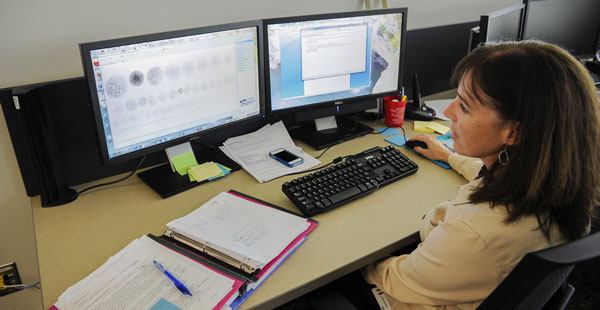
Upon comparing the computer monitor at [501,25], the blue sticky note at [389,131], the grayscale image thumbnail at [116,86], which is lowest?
the blue sticky note at [389,131]

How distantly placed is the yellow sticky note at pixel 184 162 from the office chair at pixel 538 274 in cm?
100

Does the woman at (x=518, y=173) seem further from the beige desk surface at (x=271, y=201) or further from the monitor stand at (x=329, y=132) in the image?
the monitor stand at (x=329, y=132)

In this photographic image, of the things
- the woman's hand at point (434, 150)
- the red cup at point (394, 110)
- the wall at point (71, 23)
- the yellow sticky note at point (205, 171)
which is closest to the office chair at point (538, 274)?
the woman's hand at point (434, 150)

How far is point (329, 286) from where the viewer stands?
103 cm

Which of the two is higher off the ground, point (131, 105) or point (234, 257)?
point (131, 105)

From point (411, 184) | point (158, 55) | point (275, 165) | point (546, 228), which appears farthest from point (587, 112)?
point (158, 55)

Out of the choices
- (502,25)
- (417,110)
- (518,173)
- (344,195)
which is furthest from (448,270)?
(502,25)

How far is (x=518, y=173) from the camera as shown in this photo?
87cm

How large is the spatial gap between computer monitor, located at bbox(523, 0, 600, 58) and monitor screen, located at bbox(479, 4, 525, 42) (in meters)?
0.05

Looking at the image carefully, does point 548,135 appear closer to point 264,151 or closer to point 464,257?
point 464,257

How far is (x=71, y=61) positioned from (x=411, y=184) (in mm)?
1124

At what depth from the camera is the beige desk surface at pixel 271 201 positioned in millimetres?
986

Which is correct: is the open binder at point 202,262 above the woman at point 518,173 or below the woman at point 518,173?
below

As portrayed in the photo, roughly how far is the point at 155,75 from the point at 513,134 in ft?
3.07
